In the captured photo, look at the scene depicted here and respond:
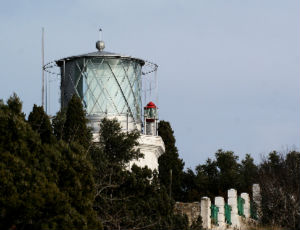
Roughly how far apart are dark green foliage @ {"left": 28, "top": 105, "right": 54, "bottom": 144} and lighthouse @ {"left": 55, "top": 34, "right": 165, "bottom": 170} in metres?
3.46

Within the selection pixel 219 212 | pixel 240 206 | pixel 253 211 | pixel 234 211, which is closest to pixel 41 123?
pixel 219 212

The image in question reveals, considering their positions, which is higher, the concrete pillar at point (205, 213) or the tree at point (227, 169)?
the tree at point (227, 169)

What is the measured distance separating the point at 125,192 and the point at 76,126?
221 cm

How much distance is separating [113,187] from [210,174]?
1807 centimetres

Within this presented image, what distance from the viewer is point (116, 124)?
78.7 ft

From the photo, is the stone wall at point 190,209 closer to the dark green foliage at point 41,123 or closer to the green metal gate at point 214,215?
the green metal gate at point 214,215

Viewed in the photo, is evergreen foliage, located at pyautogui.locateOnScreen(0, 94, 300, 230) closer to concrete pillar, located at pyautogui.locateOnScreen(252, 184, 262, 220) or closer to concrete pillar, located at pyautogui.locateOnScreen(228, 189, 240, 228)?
concrete pillar, located at pyautogui.locateOnScreen(252, 184, 262, 220)

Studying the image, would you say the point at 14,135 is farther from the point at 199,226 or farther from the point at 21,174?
the point at 199,226

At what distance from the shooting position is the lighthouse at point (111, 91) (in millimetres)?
26250

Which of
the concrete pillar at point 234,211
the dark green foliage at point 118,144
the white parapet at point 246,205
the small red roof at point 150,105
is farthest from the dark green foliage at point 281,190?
the dark green foliage at point 118,144

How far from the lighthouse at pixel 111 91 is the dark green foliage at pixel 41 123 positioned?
3457 mm

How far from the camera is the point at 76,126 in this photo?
2262cm

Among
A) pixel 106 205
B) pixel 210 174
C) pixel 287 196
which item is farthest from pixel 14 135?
pixel 210 174

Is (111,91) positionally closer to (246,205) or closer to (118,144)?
(118,144)
